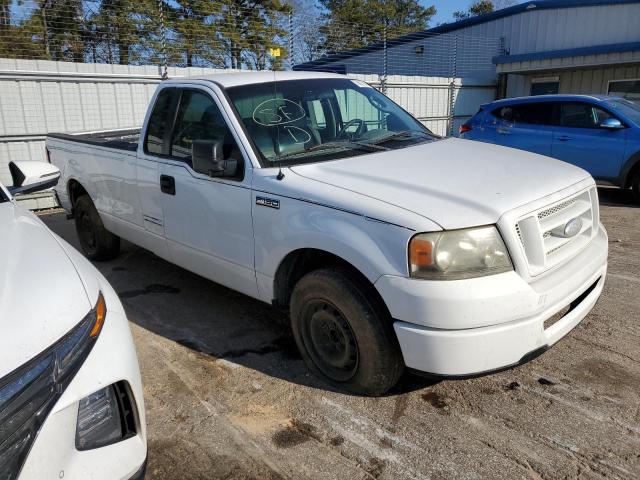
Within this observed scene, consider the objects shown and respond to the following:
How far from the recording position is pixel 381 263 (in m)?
2.71

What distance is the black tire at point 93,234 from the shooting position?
5785mm

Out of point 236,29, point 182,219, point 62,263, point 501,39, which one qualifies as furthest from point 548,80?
point 62,263

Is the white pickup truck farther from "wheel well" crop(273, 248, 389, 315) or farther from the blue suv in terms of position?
the blue suv

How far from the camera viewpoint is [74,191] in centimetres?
605

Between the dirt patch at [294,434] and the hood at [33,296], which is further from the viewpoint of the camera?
the dirt patch at [294,434]

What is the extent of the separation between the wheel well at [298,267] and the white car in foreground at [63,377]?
4.12ft

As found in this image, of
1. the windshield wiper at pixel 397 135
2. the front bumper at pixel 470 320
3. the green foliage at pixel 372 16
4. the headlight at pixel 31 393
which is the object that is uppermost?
the green foliage at pixel 372 16

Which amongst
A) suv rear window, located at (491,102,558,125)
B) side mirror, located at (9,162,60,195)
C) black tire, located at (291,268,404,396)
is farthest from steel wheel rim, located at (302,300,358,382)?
suv rear window, located at (491,102,558,125)

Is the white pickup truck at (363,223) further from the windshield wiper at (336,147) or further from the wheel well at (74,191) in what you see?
the wheel well at (74,191)

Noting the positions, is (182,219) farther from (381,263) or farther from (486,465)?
(486,465)

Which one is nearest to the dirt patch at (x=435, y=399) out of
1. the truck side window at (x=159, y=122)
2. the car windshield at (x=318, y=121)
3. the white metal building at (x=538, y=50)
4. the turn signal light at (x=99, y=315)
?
the car windshield at (x=318, y=121)

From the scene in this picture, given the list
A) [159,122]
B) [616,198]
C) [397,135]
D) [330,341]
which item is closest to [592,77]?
[616,198]

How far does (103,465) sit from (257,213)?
189 centimetres

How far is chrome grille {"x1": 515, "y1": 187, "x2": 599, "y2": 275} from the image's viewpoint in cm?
274
